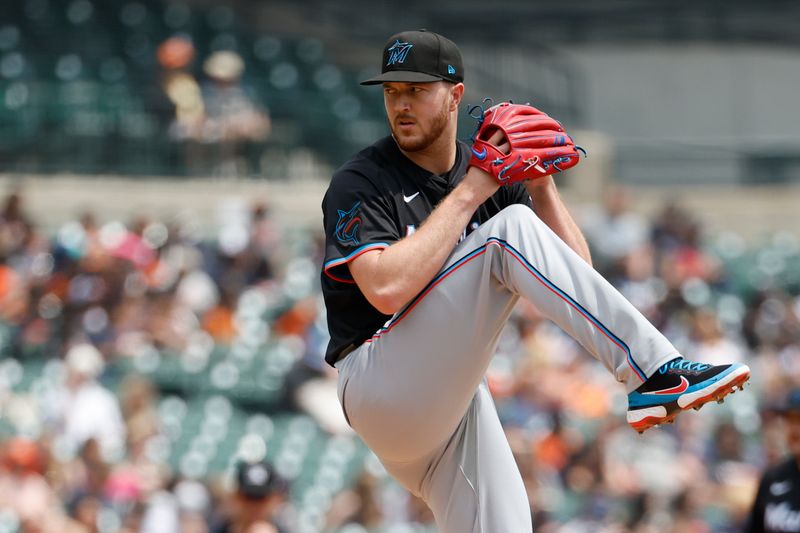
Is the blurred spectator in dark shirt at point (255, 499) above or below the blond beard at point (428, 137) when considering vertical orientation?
below

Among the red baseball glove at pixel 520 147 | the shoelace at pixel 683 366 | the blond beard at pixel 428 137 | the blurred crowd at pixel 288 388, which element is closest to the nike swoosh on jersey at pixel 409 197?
the blond beard at pixel 428 137

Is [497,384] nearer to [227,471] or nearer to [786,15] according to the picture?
[227,471]

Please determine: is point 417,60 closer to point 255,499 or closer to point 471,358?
point 471,358

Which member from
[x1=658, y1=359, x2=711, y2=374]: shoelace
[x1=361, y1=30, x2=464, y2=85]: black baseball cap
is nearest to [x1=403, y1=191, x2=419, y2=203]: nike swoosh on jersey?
[x1=361, y1=30, x2=464, y2=85]: black baseball cap

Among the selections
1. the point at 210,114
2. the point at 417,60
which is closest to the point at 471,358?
the point at 417,60

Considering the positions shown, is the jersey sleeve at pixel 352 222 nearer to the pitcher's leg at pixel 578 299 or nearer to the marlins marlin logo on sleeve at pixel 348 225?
the marlins marlin logo on sleeve at pixel 348 225

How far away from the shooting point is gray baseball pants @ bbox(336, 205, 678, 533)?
378 centimetres

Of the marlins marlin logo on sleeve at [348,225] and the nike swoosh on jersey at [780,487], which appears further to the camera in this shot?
the nike swoosh on jersey at [780,487]

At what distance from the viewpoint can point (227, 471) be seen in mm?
9117

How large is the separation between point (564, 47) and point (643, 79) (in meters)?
1.21

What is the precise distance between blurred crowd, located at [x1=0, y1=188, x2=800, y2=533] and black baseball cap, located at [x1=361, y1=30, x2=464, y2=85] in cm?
401

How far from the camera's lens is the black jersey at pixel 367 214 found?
3994 mm

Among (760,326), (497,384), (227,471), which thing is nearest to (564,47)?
(760,326)

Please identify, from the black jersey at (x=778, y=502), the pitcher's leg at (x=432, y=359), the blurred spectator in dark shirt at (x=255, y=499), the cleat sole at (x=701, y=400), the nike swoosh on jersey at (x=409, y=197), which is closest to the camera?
the cleat sole at (x=701, y=400)
